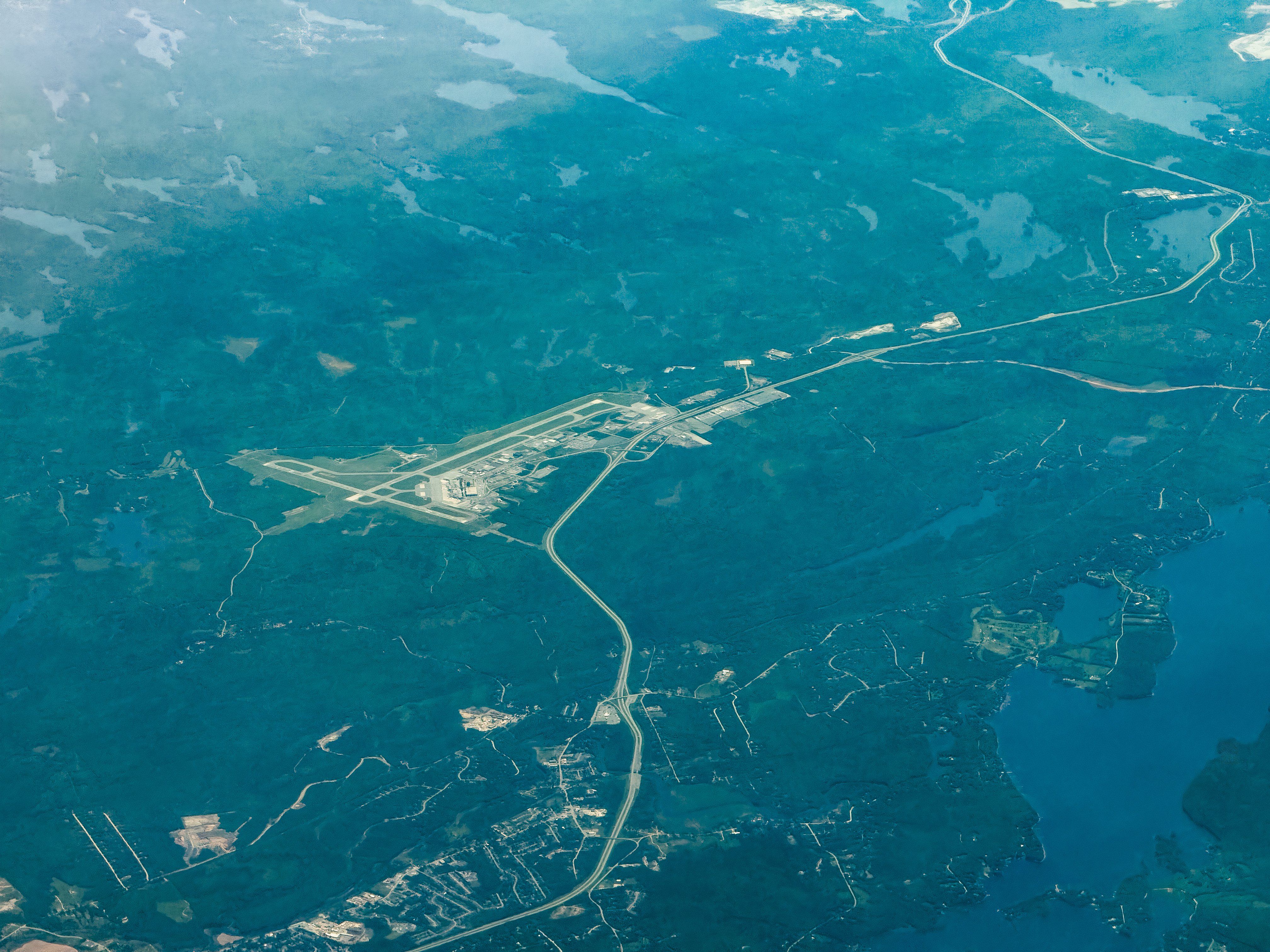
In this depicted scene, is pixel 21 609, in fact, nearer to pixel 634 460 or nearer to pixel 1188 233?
pixel 634 460

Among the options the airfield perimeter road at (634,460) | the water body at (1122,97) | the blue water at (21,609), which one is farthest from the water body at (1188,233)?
the blue water at (21,609)

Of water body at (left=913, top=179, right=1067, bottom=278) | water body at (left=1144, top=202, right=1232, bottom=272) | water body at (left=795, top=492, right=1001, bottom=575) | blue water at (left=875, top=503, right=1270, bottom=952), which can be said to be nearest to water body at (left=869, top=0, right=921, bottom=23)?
water body at (left=913, top=179, right=1067, bottom=278)

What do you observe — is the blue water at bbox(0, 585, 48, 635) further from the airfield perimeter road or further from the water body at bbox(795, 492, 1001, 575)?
the water body at bbox(795, 492, 1001, 575)

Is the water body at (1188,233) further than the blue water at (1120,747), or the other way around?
the water body at (1188,233)

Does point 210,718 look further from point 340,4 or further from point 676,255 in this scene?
→ point 340,4

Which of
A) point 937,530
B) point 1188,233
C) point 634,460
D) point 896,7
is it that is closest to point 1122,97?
point 1188,233

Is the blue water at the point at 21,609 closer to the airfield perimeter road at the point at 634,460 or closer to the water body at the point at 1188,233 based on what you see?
the airfield perimeter road at the point at 634,460
